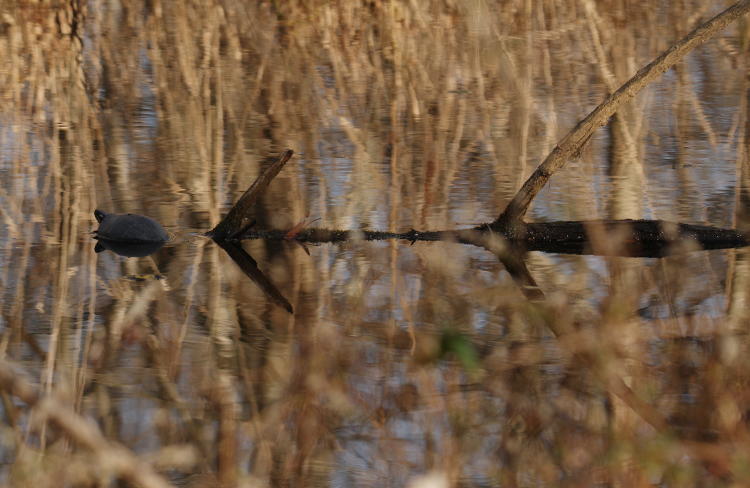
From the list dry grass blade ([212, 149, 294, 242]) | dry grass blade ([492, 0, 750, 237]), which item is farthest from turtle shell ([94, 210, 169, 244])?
dry grass blade ([492, 0, 750, 237])

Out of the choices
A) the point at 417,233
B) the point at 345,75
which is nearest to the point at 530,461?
the point at 417,233

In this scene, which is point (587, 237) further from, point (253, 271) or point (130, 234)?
point (130, 234)

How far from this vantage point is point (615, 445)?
2.50 metres

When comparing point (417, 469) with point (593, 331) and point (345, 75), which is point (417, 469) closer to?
point (593, 331)

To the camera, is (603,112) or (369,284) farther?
(603,112)

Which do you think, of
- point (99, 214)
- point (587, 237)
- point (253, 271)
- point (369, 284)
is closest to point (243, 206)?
point (253, 271)

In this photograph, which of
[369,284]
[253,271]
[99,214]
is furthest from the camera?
[99,214]

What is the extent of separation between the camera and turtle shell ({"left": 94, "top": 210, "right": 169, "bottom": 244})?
5051 mm

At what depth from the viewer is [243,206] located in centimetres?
502

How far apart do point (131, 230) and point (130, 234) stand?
2cm

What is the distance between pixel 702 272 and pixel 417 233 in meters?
1.15

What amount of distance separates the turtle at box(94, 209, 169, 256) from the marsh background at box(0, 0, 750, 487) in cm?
9

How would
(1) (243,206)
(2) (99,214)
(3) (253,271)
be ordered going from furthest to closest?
1. (2) (99,214)
2. (1) (243,206)
3. (3) (253,271)

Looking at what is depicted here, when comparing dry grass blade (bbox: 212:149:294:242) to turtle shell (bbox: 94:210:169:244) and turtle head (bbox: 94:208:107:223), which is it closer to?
turtle shell (bbox: 94:210:169:244)
